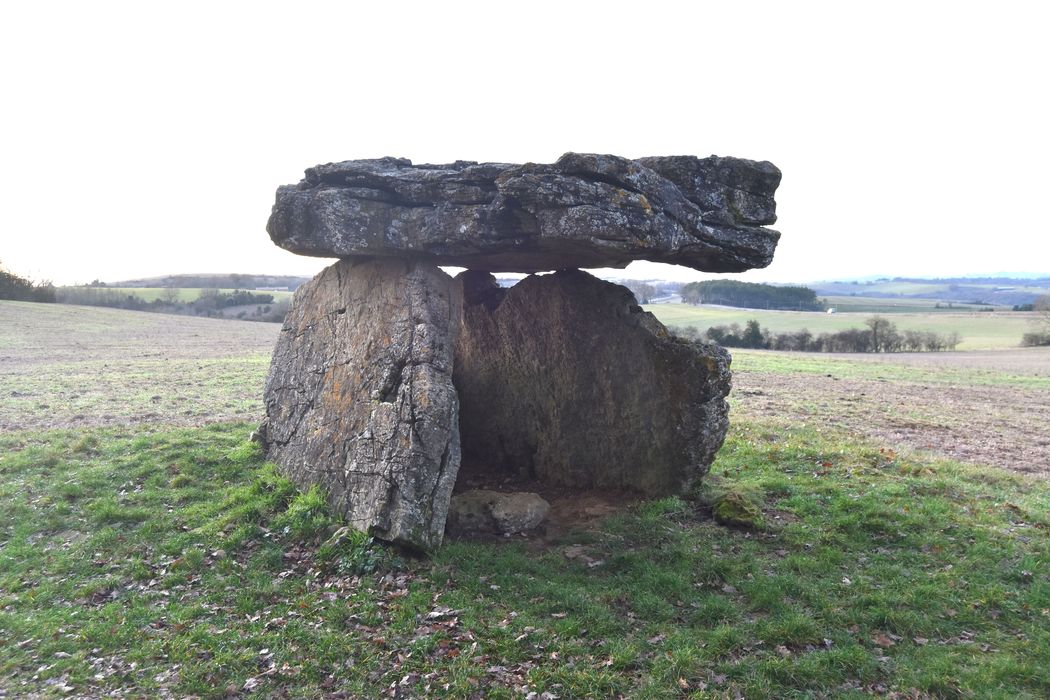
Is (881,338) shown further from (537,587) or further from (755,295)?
(537,587)

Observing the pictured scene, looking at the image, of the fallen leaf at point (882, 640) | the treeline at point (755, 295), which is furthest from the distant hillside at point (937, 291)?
the fallen leaf at point (882, 640)

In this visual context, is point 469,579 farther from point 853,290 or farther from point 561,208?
point 853,290

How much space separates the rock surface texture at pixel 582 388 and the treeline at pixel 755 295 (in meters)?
83.4

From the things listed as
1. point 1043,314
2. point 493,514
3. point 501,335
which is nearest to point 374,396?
point 493,514

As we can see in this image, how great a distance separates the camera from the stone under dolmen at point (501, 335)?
10.2 metres

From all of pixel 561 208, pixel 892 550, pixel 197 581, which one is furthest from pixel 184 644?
pixel 892 550

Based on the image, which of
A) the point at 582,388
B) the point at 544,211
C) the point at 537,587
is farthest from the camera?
the point at 582,388

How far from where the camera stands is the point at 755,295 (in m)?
91.8

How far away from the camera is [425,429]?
10008 millimetres

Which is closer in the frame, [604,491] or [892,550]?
[892,550]

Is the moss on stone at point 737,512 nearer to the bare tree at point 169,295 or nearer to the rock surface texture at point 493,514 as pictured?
the rock surface texture at point 493,514

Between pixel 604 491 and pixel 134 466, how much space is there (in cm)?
904

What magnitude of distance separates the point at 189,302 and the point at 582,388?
71538 millimetres

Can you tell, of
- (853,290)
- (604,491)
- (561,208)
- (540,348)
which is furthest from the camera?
(853,290)
